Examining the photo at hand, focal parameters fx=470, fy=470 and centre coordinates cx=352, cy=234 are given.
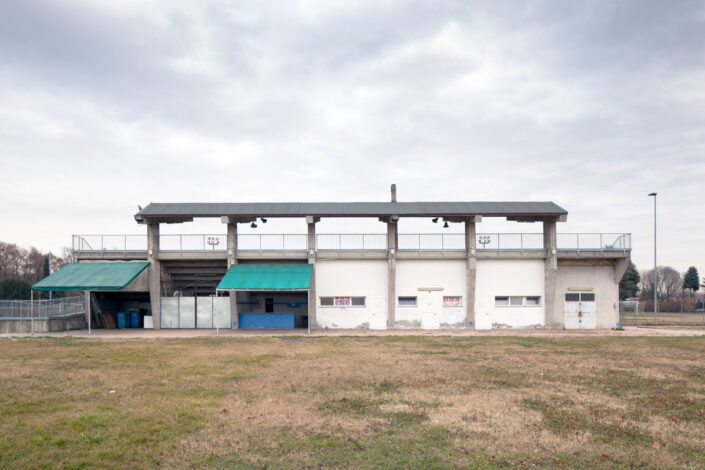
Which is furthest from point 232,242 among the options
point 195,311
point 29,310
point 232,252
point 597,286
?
point 597,286

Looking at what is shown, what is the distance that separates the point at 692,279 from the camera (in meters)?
103

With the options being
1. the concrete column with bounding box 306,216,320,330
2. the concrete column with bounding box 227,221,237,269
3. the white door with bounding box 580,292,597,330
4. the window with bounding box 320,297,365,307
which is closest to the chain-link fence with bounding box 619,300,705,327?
the white door with bounding box 580,292,597,330

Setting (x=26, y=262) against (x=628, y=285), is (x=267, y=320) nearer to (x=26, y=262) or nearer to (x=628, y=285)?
(x=26, y=262)

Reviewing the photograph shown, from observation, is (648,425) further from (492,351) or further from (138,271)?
(138,271)

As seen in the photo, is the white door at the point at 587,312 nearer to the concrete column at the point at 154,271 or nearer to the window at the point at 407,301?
the window at the point at 407,301

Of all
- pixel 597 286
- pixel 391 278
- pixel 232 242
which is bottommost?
pixel 597 286

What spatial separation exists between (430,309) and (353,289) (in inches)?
218

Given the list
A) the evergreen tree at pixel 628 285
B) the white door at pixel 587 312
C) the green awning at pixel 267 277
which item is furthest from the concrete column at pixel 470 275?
the evergreen tree at pixel 628 285

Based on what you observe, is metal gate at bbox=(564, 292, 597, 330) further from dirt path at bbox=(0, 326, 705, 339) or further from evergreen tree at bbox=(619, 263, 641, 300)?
evergreen tree at bbox=(619, 263, 641, 300)

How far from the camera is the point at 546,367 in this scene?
615 inches

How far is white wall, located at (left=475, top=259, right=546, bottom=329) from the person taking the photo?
1289 inches

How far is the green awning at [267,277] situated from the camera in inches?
A: 1161

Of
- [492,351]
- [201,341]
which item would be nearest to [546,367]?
[492,351]

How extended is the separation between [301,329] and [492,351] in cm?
1578
